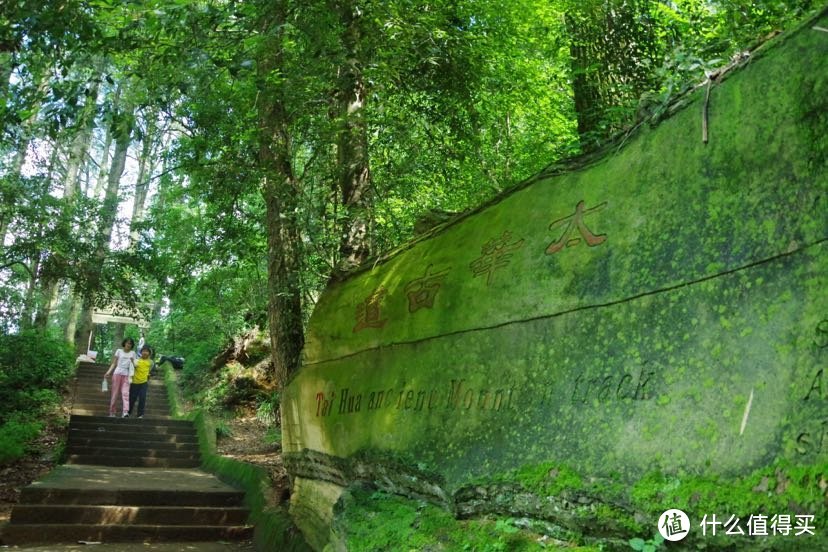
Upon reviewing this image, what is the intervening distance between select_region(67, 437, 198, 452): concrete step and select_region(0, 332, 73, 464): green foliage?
907 millimetres

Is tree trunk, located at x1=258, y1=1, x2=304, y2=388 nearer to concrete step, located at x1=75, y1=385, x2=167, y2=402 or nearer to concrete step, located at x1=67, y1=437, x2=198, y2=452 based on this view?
concrete step, located at x1=67, y1=437, x2=198, y2=452

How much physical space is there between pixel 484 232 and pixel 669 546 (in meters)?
2.42

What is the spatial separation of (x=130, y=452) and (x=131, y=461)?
0.90ft

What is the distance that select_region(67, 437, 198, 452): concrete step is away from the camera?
1241cm

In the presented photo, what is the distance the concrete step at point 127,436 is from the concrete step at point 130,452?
1.09ft

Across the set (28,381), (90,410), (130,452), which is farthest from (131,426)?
(28,381)

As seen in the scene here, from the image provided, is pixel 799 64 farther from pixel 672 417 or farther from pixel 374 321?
pixel 374 321

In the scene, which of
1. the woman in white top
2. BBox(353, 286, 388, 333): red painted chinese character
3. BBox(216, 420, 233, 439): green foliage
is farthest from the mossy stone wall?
BBox(216, 420, 233, 439): green foliage

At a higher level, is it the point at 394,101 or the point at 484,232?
the point at 394,101

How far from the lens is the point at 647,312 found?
10.00 feet

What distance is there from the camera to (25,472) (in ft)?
35.5

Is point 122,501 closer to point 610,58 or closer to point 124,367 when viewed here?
point 124,367

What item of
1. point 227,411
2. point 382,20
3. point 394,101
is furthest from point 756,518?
point 227,411

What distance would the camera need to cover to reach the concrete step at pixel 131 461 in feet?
39.4
